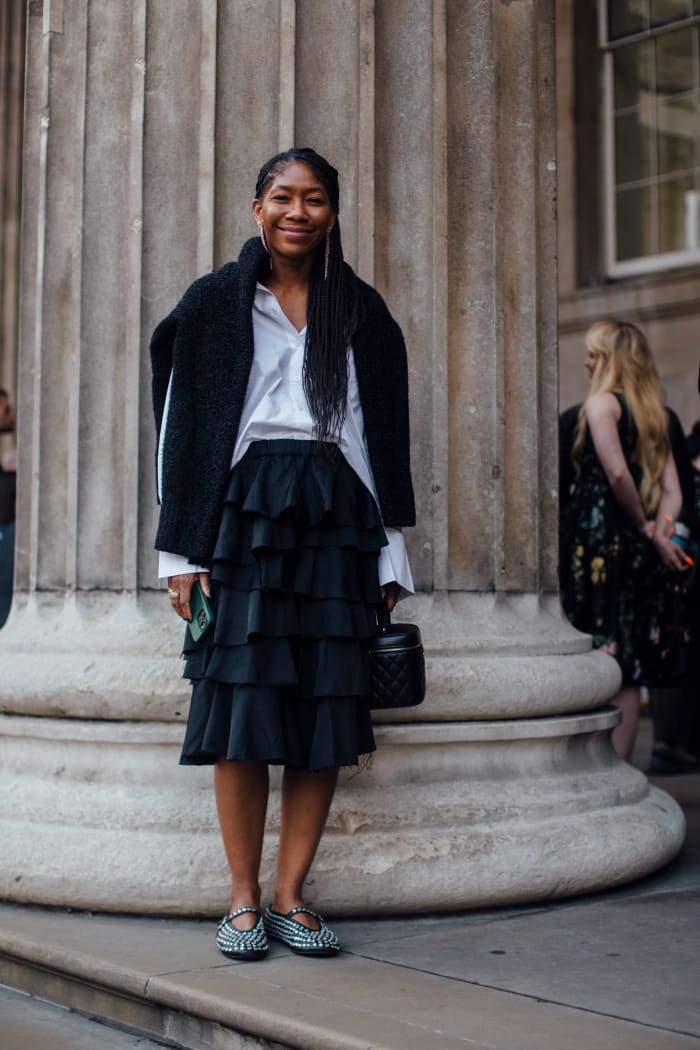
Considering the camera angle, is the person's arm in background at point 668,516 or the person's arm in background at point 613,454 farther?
the person's arm in background at point 668,516

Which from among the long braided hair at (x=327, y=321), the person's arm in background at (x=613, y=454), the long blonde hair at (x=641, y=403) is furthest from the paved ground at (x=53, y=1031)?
the long blonde hair at (x=641, y=403)

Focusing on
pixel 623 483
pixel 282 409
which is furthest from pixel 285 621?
pixel 623 483

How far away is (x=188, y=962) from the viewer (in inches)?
131

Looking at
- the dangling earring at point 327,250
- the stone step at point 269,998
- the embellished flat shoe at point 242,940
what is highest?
the dangling earring at point 327,250

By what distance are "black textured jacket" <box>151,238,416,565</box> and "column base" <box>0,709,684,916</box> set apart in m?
0.77

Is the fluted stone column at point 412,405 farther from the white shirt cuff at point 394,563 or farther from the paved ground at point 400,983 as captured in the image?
the white shirt cuff at point 394,563

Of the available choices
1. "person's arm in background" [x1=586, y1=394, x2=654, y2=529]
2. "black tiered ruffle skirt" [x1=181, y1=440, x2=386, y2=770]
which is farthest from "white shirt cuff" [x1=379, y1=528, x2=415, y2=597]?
"person's arm in background" [x1=586, y1=394, x2=654, y2=529]

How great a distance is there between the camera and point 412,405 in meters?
4.24

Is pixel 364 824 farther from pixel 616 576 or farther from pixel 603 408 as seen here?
pixel 603 408

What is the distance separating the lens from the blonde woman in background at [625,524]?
5594mm

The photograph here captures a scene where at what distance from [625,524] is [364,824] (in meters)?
2.20

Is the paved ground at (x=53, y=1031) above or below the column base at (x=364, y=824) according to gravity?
below

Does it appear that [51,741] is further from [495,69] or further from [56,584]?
[495,69]

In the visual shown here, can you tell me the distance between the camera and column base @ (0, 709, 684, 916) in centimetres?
379
